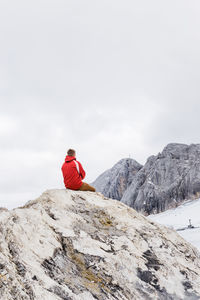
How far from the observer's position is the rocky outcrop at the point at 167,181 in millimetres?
37906

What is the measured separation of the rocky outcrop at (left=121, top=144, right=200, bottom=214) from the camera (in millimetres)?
37906

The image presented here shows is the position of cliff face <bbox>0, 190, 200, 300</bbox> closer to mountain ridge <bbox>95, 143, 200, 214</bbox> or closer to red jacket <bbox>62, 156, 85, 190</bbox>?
red jacket <bbox>62, 156, 85, 190</bbox>

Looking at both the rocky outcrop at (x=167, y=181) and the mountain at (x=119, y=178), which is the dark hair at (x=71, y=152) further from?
the mountain at (x=119, y=178)

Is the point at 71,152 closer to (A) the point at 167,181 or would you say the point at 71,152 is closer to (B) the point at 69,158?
(B) the point at 69,158

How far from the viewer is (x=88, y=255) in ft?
16.3

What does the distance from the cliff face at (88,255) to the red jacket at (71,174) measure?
0.81m

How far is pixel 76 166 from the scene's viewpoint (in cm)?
757

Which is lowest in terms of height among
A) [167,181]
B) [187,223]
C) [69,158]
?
[187,223]

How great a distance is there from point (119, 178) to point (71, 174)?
4763 centimetres

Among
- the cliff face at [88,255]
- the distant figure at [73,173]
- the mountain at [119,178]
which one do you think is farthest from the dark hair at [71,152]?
the mountain at [119,178]

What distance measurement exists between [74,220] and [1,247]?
6.59 ft

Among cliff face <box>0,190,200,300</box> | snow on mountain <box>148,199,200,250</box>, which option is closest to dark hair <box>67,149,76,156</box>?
cliff face <box>0,190,200,300</box>

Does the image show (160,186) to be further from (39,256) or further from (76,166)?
(39,256)

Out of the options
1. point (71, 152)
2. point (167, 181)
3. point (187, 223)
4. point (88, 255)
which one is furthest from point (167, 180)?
point (88, 255)
